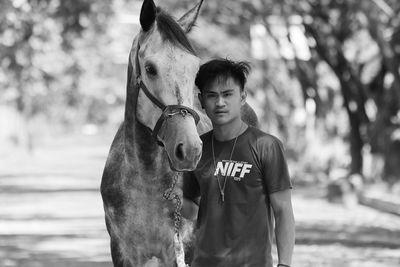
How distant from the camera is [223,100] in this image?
4492 mm

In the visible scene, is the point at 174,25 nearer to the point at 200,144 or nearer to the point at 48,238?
the point at 200,144

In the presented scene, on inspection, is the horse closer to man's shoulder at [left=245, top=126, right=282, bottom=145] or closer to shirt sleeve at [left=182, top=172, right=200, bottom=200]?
shirt sleeve at [left=182, top=172, right=200, bottom=200]

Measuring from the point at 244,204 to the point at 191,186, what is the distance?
0.44m

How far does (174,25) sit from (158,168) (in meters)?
0.90

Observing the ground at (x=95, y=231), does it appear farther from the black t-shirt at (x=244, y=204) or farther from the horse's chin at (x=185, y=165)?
the black t-shirt at (x=244, y=204)

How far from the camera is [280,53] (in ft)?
89.1

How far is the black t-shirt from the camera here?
4395 mm

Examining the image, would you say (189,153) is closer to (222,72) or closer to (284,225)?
(222,72)

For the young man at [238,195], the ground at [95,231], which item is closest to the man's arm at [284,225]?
the young man at [238,195]

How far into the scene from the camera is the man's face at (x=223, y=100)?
177 inches

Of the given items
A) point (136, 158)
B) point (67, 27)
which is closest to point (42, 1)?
point (67, 27)

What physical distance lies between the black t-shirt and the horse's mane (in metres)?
0.92

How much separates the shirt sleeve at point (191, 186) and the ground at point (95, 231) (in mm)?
6883

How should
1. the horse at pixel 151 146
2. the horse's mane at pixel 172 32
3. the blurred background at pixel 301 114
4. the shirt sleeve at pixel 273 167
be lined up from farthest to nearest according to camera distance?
the blurred background at pixel 301 114 → the horse's mane at pixel 172 32 → the horse at pixel 151 146 → the shirt sleeve at pixel 273 167
